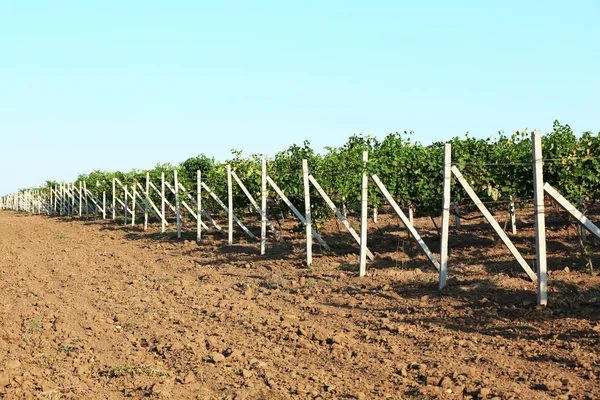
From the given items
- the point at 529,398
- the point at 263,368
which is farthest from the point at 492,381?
the point at 263,368

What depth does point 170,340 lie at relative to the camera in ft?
26.1

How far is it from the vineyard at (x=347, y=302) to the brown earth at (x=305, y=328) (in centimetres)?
3

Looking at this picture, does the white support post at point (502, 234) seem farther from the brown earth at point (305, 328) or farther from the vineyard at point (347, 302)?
the brown earth at point (305, 328)

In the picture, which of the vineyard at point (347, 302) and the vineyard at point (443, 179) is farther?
the vineyard at point (443, 179)

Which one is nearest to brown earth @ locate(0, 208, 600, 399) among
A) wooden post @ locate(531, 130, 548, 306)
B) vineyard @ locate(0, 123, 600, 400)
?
vineyard @ locate(0, 123, 600, 400)

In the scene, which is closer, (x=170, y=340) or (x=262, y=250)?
(x=170, y=340)

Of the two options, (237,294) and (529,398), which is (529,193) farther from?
(529,398)

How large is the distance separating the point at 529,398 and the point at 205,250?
12.7 meters

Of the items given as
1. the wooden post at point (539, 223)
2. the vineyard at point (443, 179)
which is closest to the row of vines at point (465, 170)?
the vineyard at point (443, 179)

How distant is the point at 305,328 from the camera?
826 centimetres

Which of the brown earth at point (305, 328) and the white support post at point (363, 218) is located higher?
the white support post at point (363, 218)

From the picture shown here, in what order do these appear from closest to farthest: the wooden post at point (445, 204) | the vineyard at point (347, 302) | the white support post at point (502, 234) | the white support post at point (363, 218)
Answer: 1. the vineyard at point (347, 302)
2. the white support post at point (502, 234)
3. the wooden post at point (445, 204)
4. the white support post at point (363, 218)

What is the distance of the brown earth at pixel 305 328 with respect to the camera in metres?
6.16

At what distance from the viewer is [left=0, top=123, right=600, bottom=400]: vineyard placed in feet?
20.7
